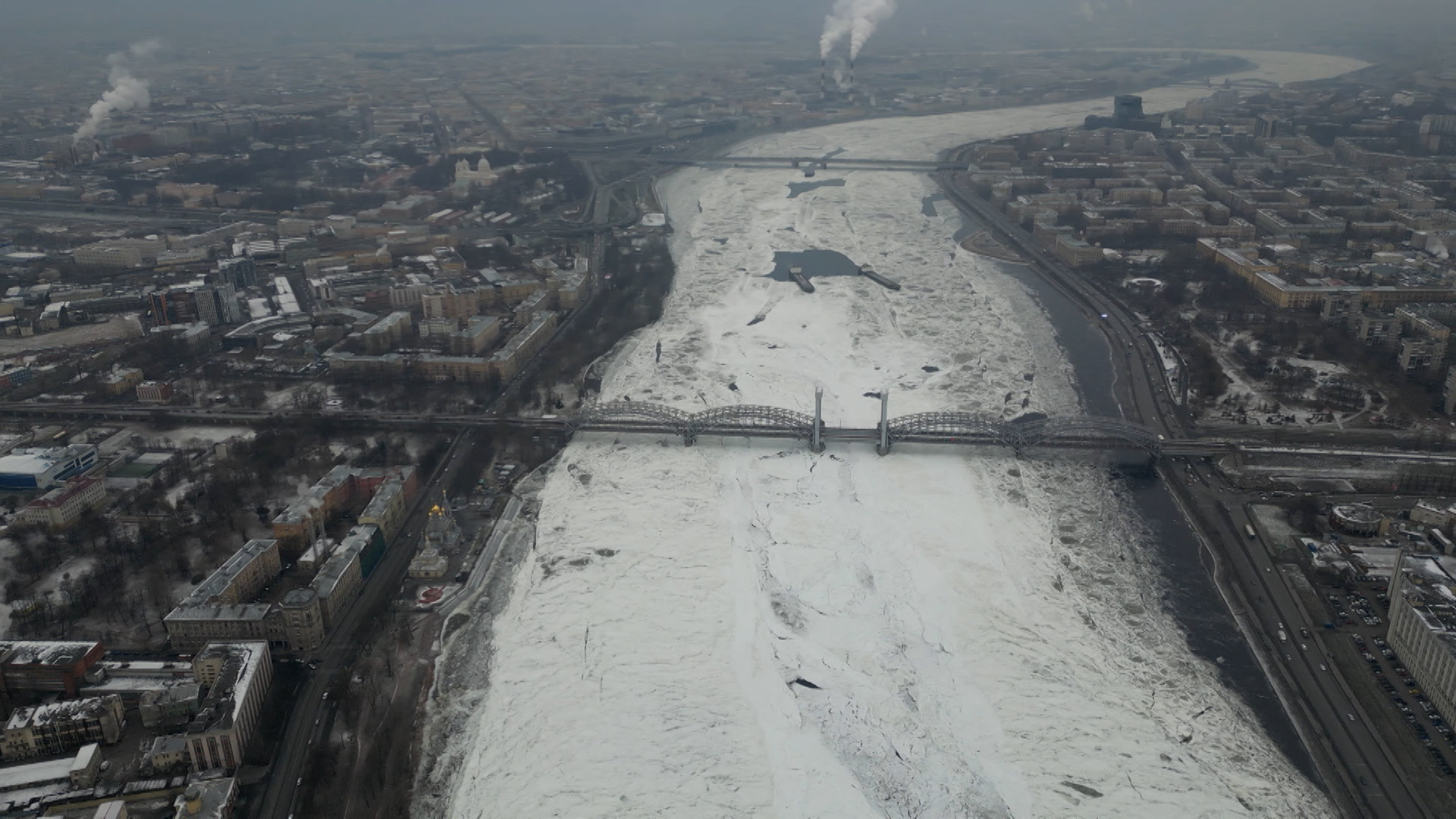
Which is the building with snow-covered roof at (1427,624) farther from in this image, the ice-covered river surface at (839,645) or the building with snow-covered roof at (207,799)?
the building with snow-covered roof at (207,799)

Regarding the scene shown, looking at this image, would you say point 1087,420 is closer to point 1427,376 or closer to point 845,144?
point 1427,376

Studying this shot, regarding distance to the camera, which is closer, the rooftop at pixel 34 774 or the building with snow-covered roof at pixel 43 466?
the rooftop at pixel 34 774

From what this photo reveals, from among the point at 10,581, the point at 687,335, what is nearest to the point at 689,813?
the point at 10,581

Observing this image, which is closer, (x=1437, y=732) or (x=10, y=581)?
(x=1437, y=732)

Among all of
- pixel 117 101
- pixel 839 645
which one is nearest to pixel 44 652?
pixel 839 645

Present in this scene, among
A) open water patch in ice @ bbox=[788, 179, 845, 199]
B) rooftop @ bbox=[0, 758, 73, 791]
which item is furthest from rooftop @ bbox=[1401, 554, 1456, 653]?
open water patch in ice @ bbox=[788, 179, 845, 199]

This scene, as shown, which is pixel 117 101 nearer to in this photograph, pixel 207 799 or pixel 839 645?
pixel 207 799

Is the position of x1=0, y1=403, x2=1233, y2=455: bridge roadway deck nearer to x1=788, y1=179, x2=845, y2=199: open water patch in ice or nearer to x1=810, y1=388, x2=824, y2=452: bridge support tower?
x1=810, y1=388, x2=824, y2=452: bridge support tower

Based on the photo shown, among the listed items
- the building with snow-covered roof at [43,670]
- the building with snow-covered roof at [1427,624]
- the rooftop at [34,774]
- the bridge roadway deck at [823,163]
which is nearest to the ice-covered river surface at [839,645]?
the building with snow-covered roof at [1427,624]
